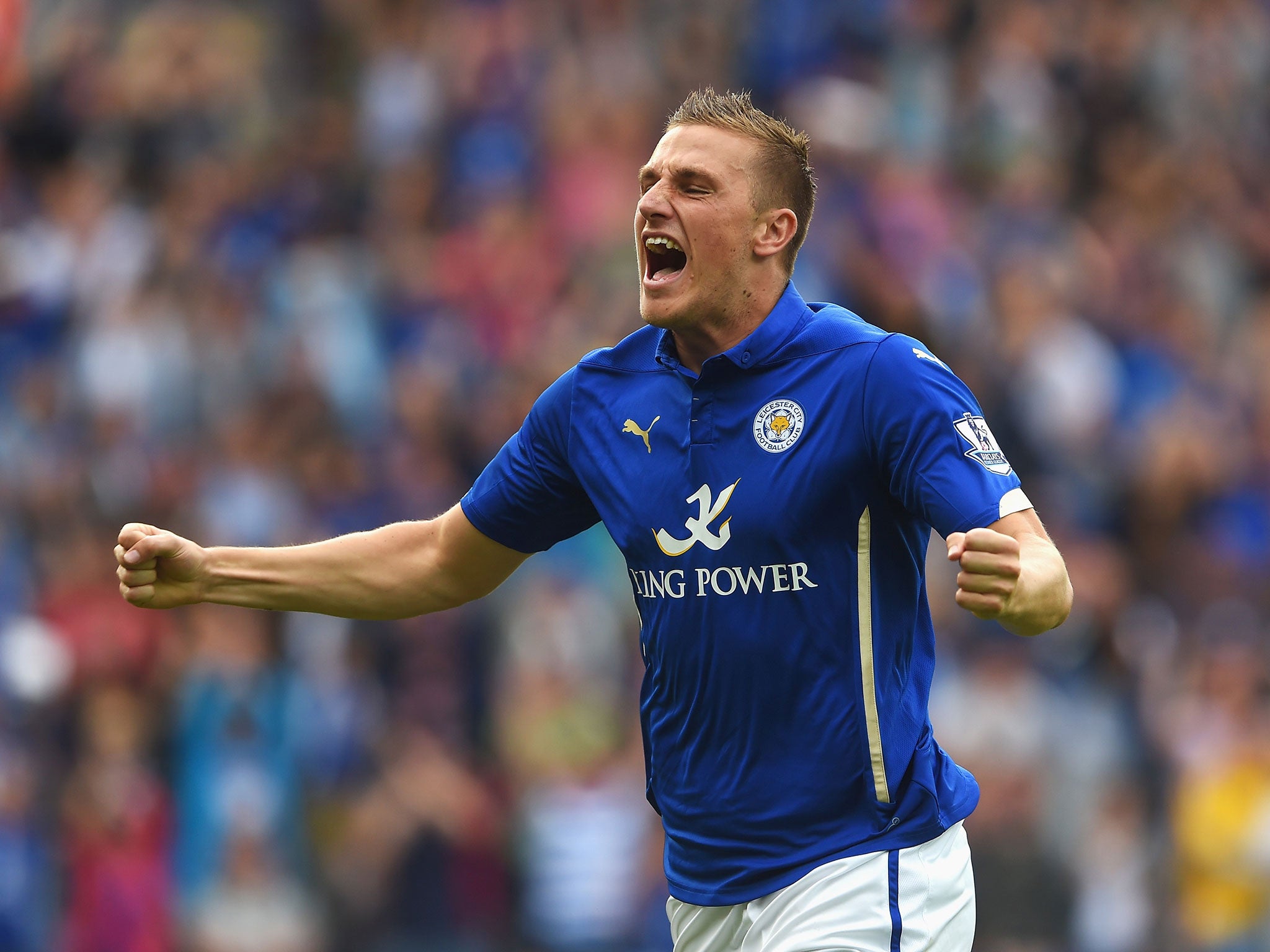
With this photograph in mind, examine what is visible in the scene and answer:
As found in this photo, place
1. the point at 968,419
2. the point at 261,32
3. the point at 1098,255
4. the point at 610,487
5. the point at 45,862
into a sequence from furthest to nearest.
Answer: the point at 261,32
the point at 1098,255
the point at 45,862
the point at 610,487
the point at 968,419

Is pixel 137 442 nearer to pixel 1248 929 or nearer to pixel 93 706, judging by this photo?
pixel 93 706

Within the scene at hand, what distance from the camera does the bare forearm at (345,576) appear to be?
5238mm

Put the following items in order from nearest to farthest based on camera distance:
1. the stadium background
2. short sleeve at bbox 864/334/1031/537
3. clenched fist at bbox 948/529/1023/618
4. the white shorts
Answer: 1. clenched fist at bbox 948/529/1023/618
2. short sleeve at bbox 864/334/1031/537
3. the white shorts
4. the stadium background

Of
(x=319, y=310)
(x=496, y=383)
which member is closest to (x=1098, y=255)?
(x=496, y=383)

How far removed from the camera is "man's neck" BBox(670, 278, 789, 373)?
16.0 feet

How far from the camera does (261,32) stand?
14984 mm

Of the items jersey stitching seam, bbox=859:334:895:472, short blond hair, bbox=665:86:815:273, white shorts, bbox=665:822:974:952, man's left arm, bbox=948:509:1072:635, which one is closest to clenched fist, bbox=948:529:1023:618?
man's left arm, bbox=948:509:1072:635

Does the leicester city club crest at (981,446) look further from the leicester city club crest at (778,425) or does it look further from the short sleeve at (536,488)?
the short sleeve at (536,488)

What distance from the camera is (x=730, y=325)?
16.1ft

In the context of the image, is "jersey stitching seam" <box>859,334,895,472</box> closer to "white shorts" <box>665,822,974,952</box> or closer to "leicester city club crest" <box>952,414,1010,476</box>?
"leicester city club crest" <box>952,414,1010,476</box>

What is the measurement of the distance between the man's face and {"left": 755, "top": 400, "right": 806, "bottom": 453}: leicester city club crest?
32 cm

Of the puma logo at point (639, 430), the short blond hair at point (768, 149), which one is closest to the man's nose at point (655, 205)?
the short blond hair at point (768, 149)

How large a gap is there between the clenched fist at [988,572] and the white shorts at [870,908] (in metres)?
0.89

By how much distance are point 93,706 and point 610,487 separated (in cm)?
604
